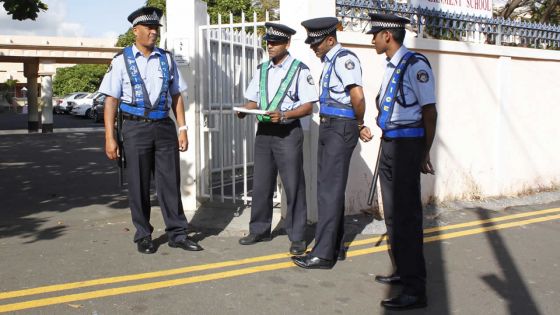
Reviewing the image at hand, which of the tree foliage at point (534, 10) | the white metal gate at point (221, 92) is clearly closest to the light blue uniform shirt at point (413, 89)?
the white metal gate at point (221, 92)

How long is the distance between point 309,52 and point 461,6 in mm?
2791

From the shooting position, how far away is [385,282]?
4680mm

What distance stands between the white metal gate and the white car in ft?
90.9

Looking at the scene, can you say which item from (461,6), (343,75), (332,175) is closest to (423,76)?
(343,75)

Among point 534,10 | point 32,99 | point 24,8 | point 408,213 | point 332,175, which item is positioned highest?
point 534,10

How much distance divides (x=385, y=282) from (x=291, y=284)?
2.32ft

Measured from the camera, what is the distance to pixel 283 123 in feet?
17.4

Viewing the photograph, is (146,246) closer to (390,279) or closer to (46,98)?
(390,279)

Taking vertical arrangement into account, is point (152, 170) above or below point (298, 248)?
above

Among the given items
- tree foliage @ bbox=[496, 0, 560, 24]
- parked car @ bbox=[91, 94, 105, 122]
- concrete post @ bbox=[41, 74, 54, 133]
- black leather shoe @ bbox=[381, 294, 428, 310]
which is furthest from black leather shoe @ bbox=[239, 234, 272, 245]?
parked car @ bbox=[91, 94, 105, 122]

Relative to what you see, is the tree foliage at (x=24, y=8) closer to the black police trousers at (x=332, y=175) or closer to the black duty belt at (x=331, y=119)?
the black duty belt at (x=331, y=119)

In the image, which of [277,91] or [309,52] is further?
[309,52]

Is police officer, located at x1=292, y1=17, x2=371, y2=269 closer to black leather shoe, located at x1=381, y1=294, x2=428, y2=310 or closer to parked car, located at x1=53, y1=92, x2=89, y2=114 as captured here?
black leather shoe, located at x1=381, y1=294, x2=428, y2=310

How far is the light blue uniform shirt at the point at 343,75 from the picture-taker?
477 cm
